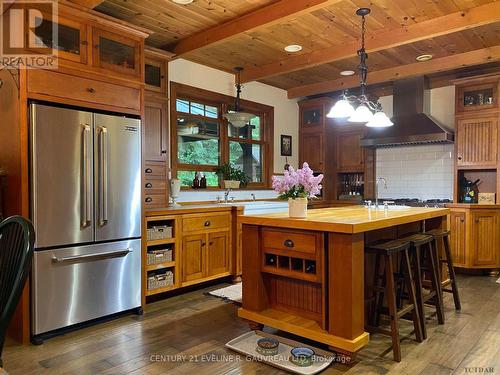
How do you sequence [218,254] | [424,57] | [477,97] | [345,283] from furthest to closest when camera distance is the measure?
[477,97], [424,57], [218,254], [345,283]

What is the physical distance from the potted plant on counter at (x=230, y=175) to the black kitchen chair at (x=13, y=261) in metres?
3.59

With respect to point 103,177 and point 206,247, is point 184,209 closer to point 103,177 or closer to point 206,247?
point 206,247

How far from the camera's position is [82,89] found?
2932mm

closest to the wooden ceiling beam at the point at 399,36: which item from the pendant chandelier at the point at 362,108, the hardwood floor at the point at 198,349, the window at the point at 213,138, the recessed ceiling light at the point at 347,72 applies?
the pendant chandelier at the point at 362,108

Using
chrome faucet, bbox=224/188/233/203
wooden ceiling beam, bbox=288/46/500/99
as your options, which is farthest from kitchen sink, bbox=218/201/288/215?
wooden ceiling beam, bbox=288/46/500/99

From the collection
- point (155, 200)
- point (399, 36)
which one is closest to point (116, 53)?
point (155, 200)

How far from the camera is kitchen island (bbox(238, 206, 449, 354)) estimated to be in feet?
7.66

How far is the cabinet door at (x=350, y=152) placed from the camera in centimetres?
606

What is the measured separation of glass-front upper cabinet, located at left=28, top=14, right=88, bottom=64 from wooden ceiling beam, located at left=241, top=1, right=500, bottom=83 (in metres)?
2.55

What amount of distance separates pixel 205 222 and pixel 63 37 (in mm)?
2155

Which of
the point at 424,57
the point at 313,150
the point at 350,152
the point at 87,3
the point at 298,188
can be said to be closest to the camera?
the point at 298,188

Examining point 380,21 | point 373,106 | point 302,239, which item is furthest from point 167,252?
point 380,21

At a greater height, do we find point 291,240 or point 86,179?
point 86,179

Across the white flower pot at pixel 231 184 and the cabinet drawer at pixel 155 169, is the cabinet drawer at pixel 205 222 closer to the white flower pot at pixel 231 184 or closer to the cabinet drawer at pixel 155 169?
the cabinet drawer at pixel 155 169
